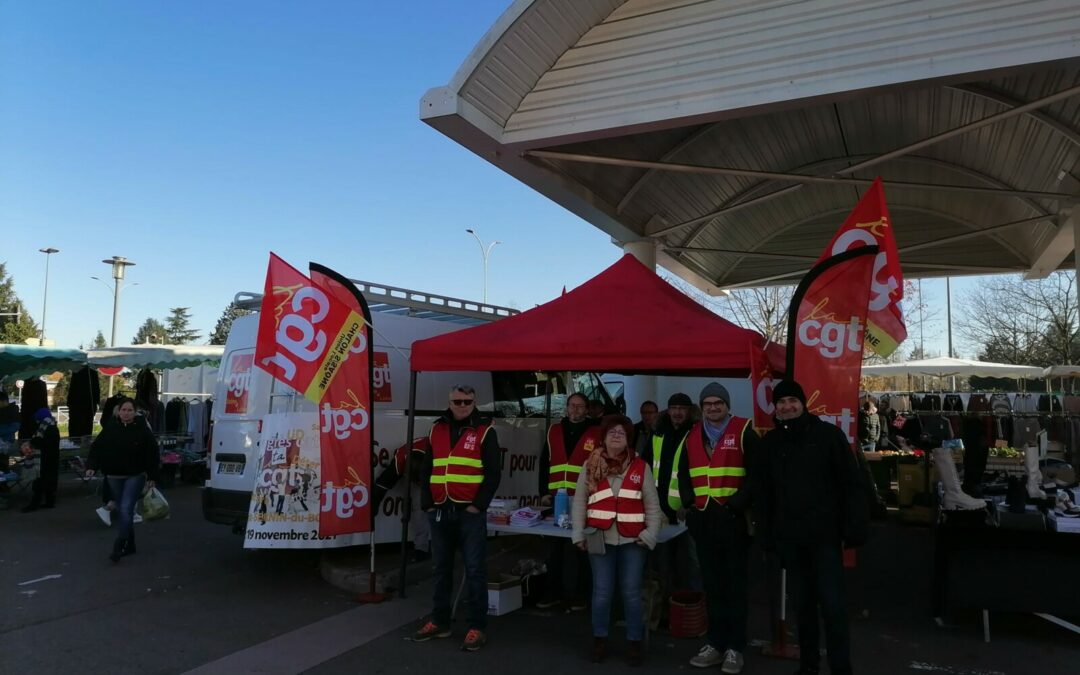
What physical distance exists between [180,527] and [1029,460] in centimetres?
990

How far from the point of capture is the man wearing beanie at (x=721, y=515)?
4730 millimetres

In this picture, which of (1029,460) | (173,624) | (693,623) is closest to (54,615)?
(173,624)

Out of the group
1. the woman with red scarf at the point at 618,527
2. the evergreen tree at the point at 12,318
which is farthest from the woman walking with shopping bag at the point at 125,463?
the evergreen tree at the point at 12,318

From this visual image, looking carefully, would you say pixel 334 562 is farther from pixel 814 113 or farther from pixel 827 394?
pixel 814 113

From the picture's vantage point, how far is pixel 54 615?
5.94 metres

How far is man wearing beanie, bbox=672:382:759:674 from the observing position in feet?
15.5

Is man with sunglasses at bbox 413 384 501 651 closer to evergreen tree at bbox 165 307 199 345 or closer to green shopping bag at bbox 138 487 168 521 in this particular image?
green shopping bag at bbox 138 487 168 521

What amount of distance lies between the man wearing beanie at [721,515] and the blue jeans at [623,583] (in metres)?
0.43

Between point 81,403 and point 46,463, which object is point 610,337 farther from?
point 81,403

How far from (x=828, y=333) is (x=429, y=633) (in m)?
3.58

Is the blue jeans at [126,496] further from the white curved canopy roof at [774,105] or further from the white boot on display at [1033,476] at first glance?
the white boot on display at [1033,476]

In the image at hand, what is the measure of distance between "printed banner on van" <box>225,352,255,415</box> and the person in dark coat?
5789 mm

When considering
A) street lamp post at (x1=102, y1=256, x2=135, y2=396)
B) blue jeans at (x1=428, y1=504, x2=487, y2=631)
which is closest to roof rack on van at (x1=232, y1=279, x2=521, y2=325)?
blue jeans at (x1=428, y1=504, x2=487, y2=631)

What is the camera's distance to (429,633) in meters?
5.31
